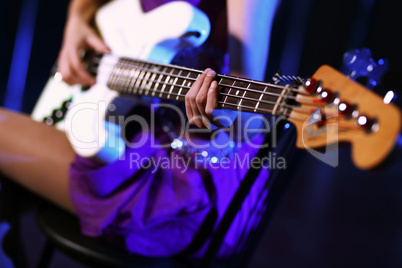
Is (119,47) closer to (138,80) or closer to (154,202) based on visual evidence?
(138,80)

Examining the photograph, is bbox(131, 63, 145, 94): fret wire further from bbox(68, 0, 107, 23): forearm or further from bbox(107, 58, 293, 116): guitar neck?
bbox(68, 0, 107, 23): forearm

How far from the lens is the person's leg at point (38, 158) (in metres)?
0.81

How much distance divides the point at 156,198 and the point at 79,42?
51cm

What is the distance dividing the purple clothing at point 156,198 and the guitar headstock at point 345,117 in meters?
0.19

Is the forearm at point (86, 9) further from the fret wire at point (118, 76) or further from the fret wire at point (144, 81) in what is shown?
the fret wire at point (144, 81)

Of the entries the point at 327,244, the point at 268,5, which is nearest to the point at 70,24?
the point at 268,5

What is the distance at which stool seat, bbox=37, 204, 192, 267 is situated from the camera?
2.20 ft

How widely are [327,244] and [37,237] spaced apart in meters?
1.03

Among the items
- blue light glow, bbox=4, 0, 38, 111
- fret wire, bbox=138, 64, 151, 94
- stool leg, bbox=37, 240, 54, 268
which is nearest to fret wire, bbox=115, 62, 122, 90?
fret wire, bbox=138, 64, 151, 94

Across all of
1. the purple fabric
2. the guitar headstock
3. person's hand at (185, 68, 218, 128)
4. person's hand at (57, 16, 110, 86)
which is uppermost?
the guitar headstock

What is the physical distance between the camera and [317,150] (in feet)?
1.55

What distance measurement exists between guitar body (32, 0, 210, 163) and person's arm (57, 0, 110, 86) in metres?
0.02

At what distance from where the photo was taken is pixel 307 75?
551 mm

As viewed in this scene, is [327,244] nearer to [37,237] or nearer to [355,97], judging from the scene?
[37,237]
